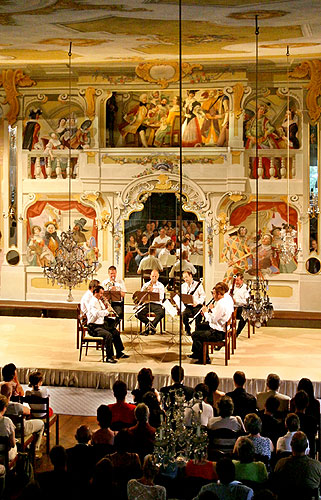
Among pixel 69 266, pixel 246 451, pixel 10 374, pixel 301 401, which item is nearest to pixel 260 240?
pixel 69 266

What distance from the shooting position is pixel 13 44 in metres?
14.4

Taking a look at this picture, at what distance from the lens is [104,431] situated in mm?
7660

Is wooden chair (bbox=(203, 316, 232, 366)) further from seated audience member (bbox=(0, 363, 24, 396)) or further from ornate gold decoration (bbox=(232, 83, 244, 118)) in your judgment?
ornate gold decoration (bbox=(232, 83, 244, 118))

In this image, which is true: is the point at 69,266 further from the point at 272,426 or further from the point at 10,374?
the point at 272,426

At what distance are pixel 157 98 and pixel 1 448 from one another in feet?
35.7

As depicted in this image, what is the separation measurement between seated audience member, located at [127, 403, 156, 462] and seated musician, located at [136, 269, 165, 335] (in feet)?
20.6

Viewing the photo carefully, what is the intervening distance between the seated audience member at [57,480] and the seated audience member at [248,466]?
1385 millimetres

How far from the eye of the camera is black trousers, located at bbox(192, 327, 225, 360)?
488 inches

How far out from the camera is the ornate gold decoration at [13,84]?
16984 millimetres

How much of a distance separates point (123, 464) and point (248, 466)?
1.07 metres

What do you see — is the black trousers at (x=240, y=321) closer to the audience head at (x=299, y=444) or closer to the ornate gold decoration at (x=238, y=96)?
the ornate gold decoration at (x=238, y=96)

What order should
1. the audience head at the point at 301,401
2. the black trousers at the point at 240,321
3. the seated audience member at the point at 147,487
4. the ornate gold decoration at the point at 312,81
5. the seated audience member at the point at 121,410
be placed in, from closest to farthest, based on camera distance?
the seated audience member at the point at 147,487, the audience head at the point at 301,401, the seated audience member at the point at 121,410, the black trousers at the point at 240,321, the ornate gold decoration at the point at 312,81

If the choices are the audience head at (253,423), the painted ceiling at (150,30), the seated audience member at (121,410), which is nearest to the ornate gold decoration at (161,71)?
the painted ceiling at (150,30)

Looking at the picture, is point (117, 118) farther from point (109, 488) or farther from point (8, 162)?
point (109, 488)
